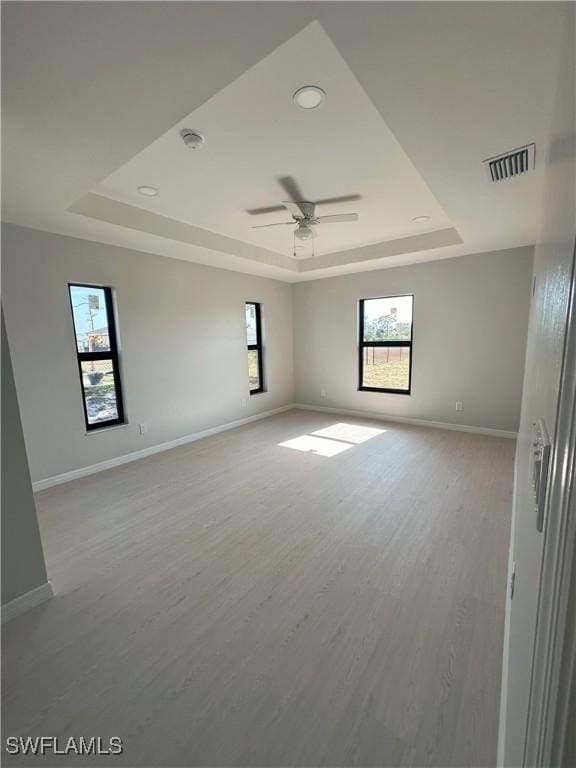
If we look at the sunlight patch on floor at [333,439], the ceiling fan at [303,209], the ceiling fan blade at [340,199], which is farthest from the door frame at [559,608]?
the sunlight patch on floor at [333,439]

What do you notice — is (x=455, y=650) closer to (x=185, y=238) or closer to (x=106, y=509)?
(x=106, y=509)

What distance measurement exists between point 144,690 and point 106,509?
5.85 feet

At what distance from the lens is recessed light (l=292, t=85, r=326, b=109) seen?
1.70 meters

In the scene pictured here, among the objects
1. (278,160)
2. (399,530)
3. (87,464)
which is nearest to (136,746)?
(399,530)

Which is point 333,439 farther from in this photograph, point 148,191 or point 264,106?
point 264,106

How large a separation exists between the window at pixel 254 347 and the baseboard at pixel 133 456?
55 centimetres

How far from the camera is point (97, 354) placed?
3.64 meters

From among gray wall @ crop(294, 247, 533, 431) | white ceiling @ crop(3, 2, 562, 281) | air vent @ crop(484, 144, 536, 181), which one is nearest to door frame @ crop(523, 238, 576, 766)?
white ceiling @ crop(3, 2, 562, 281)

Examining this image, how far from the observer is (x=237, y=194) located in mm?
2896

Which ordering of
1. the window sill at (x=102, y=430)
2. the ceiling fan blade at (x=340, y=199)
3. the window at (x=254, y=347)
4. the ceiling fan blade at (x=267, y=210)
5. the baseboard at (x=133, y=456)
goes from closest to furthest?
1. the ceiling fan blade at (x=340, y=199)
2. the ceiling fan blade at (x=267, y=210)
3. the baseboard at (x=133, y=456)
4. the window sill at (x=102, y=430)
5. the window at (x=254, y=347)

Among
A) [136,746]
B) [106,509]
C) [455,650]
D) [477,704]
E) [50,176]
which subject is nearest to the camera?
[136,746]

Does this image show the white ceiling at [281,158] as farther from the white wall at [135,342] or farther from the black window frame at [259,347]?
the black window frame at [259,347]

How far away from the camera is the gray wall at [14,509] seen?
5.47ft

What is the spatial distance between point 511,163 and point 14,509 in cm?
358
